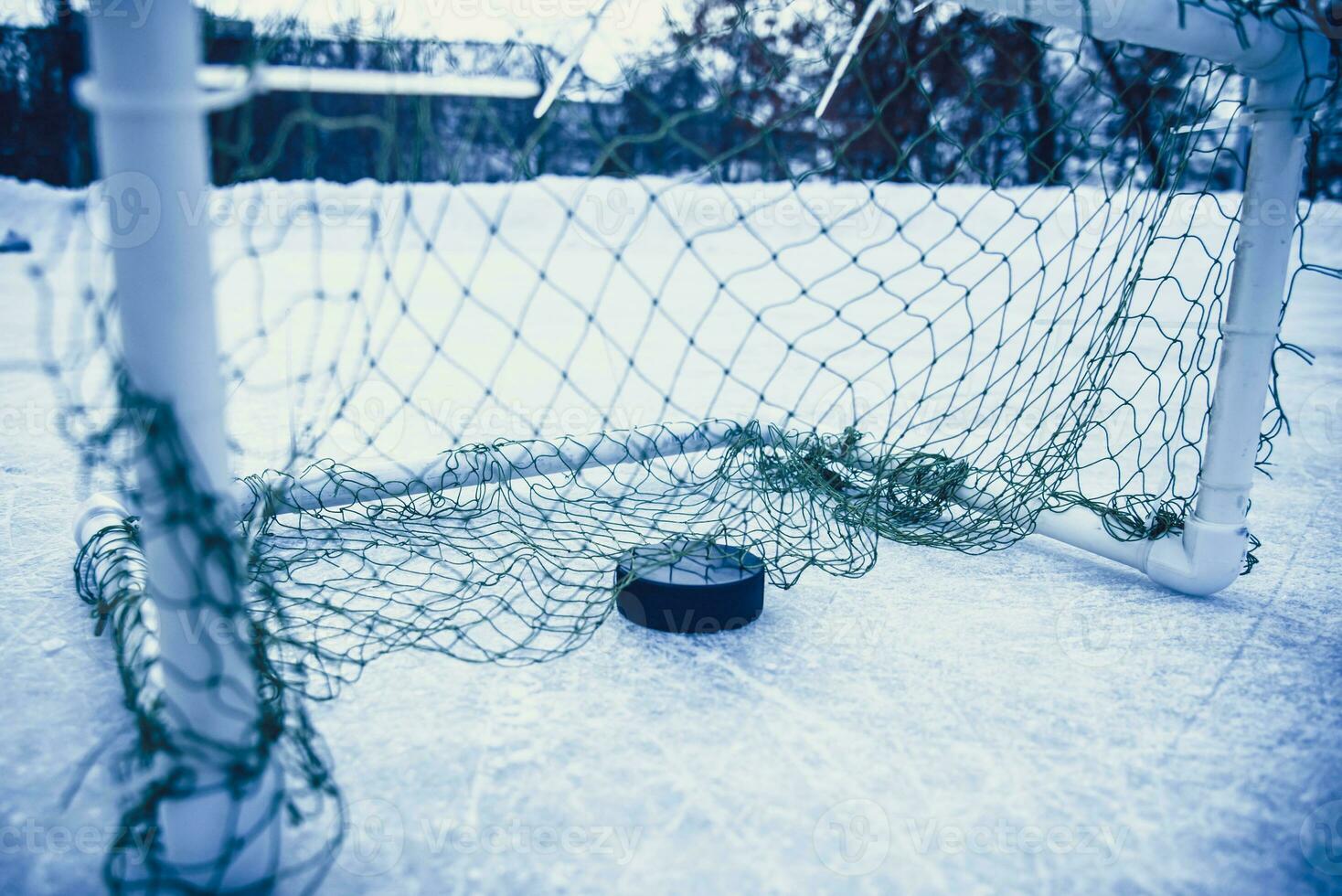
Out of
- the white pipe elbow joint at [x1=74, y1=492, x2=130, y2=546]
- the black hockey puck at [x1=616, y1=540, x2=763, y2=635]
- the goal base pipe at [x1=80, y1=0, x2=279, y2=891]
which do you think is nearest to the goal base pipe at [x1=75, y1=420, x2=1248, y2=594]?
the white pipe elbow joint at [x1=74, y1=492, x2=130, y2=546]

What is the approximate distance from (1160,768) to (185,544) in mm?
959

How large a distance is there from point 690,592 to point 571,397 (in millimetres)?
1625

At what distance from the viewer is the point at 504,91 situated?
3.27 feet

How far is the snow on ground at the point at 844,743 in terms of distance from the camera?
2.72ft

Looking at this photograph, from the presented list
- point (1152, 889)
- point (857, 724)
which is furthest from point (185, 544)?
point (1152, 889)

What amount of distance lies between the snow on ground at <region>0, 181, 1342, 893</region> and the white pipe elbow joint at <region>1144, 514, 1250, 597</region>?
3 cm

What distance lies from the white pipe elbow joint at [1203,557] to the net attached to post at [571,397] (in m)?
0.09

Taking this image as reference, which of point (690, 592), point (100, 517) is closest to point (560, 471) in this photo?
point (690, 592)

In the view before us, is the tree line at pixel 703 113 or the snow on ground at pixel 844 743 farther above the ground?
the tree line at pixel 703 113

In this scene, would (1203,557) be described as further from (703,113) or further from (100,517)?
(703,113)

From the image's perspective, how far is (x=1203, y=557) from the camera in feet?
4.43

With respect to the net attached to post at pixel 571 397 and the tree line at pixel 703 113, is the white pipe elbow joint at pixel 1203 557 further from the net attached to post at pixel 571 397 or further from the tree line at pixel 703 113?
the tree line at pixel 703 113

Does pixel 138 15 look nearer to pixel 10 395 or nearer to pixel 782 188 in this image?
pixel 10 395

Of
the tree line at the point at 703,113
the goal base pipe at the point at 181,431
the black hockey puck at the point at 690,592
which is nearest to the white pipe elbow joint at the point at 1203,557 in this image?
the tree line at the point at 703,113
